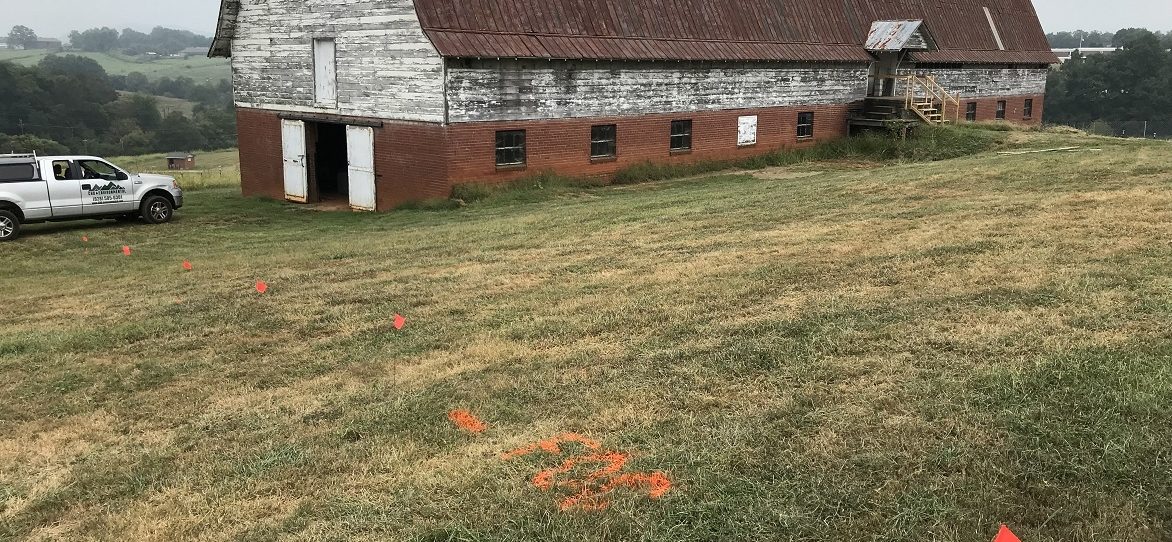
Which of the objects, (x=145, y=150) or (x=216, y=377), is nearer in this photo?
(x=216, y=377)

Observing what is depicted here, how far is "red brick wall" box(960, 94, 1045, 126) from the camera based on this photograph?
37.6 meters

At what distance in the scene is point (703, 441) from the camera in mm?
5336

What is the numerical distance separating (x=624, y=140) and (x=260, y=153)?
11.3 metres

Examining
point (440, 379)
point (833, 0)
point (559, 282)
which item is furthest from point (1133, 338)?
point (833, 0)

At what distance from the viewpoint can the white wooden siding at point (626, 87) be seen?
21000 mm

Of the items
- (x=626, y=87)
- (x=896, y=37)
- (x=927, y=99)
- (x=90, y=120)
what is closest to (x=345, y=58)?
(x=626, y=87)

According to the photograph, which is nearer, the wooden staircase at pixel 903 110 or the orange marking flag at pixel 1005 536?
the orange marking flag at pixel 1005 536

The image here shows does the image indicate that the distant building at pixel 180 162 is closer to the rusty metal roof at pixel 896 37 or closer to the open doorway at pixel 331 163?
the open doorway at pixel 331 163

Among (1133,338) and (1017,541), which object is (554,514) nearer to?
(1017,541)

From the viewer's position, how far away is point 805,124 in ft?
99.8

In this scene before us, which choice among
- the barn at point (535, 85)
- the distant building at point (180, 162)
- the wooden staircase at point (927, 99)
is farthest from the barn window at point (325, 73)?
the distant building at point (180, 162)

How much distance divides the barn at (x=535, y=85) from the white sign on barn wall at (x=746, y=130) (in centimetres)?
6

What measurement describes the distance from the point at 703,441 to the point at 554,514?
45.5 inches

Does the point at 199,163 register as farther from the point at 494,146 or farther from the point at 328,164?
the point at 494,146
